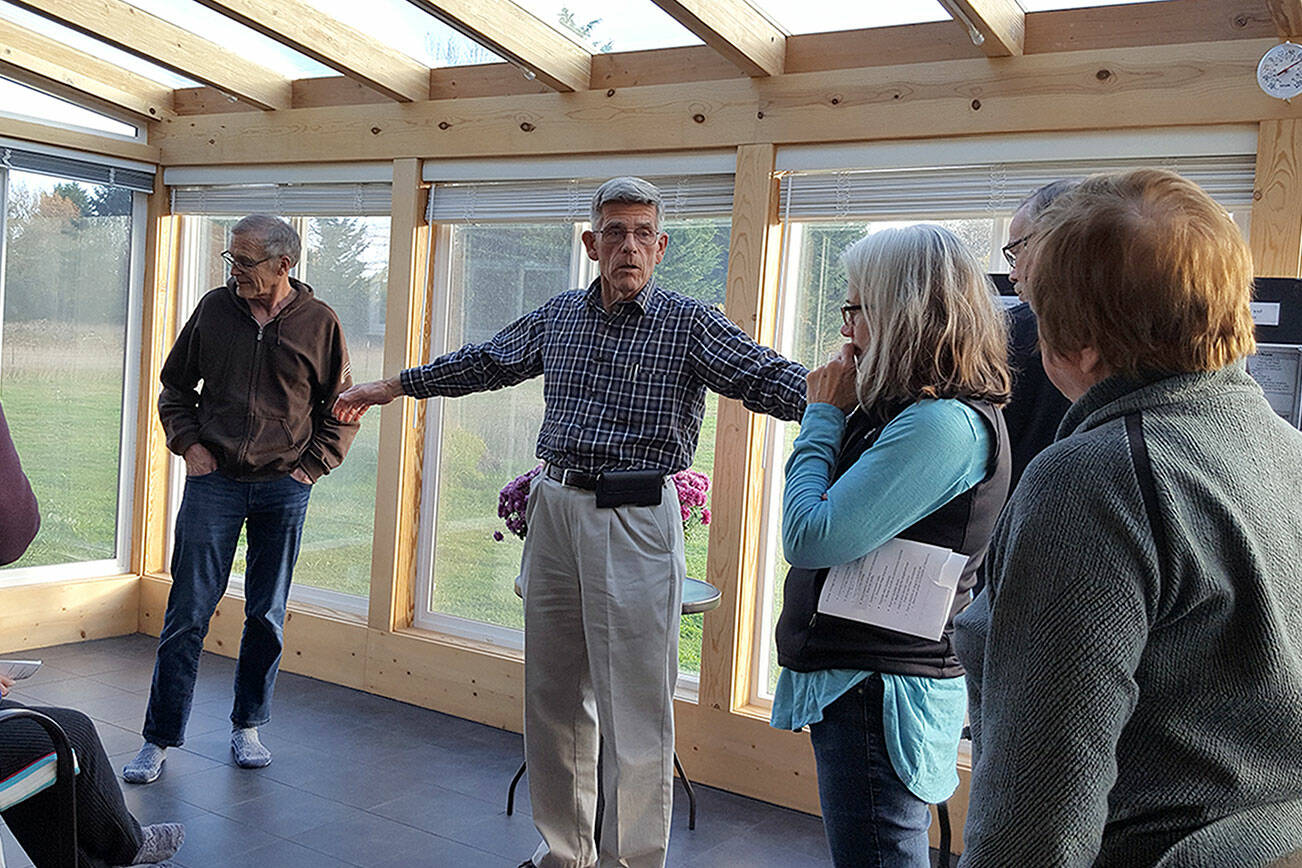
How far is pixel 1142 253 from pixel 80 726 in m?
2.29

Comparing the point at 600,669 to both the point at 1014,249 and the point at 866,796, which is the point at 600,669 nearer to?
the point at 866,796

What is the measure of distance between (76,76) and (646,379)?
10.8 ft

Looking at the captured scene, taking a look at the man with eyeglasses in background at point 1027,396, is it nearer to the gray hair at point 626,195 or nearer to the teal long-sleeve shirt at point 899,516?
the teal long-sleeve shirt at point 899,516

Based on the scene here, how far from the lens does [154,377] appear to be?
550 cm

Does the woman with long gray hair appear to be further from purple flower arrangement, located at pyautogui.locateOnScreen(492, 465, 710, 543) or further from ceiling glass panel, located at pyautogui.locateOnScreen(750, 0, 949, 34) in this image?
ceiling glass panel, located at pyautogui.locateOnScreen(750, 0, 949, 34)

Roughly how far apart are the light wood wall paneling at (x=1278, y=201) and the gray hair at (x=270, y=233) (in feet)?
9.13

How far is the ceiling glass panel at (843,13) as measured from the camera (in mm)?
3459

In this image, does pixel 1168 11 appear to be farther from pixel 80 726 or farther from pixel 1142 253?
pixel 80 726

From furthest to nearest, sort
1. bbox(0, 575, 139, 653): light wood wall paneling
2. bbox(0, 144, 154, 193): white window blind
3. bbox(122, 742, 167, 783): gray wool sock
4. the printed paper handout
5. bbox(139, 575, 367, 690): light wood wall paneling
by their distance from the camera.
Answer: bbox(0, 575, 139, 653): light wood wall paneling, bbox(0, 144, 154, 193): white window blind, bbox(139, 575, 367, 690): light wood wall paneling, bbox(122, 742, 167, 783): gray wool sock, the printed paper handout

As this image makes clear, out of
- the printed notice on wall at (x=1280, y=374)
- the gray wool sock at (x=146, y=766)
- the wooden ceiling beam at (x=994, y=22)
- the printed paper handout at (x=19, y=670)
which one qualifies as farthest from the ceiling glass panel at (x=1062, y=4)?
the gray wool sock at (x=146, y=766)

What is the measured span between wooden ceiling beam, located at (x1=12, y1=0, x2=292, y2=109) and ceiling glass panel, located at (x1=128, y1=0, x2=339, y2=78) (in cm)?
2

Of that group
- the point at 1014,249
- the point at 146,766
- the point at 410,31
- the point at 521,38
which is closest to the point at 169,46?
the point at 410,31

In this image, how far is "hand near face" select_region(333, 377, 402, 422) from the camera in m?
3.35

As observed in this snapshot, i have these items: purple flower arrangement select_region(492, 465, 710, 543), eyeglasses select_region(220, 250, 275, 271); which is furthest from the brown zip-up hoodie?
purple flower arrangement select_region(492, 465, 710, 543)
